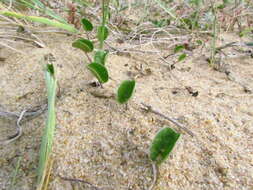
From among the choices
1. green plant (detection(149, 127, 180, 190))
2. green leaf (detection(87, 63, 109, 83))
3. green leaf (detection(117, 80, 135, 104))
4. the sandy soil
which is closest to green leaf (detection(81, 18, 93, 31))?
the sandy soil

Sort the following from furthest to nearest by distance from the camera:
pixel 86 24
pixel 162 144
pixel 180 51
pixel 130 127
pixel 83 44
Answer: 1. pixel 180 51
2. pixel 86 24
3. pixel 83 44
4. pixel 130 127
5. pixel 162 144

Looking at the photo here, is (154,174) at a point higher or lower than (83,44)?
lower

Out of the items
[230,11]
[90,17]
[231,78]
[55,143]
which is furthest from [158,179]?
[230,11]

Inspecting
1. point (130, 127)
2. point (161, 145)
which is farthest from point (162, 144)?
point (130, 127)

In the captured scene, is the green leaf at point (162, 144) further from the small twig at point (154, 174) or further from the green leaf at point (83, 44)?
the green leaf at point (83, 44)

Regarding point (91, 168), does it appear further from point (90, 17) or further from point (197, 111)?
point (90, 17)

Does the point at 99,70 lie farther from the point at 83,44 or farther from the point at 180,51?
the point at 180,51

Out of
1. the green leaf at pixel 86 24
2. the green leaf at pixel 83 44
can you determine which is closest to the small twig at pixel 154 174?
the green leaf at pixel 83 44
